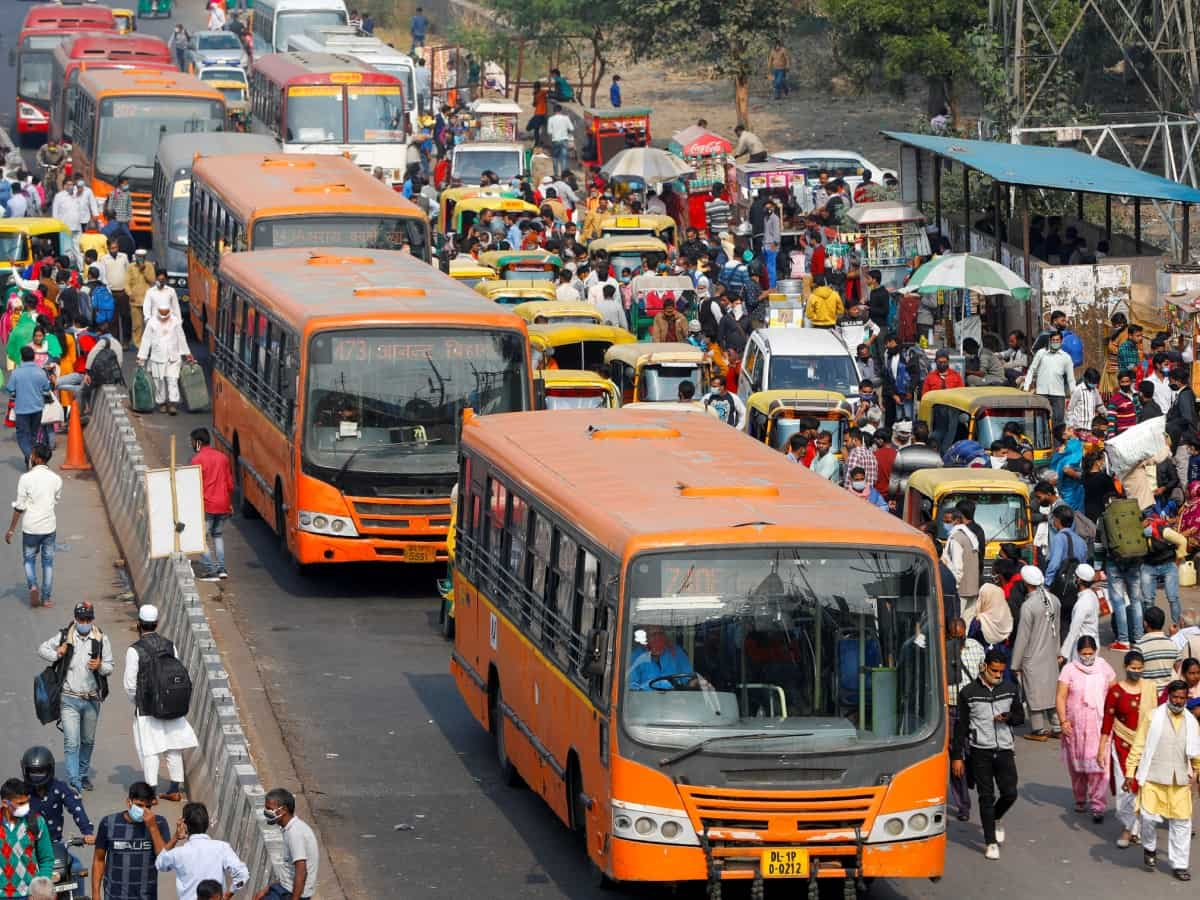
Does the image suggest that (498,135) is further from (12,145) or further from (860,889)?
(860,889)

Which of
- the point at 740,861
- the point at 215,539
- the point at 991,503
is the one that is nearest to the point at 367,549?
the point at 215,539

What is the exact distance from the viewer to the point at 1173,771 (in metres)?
14.3

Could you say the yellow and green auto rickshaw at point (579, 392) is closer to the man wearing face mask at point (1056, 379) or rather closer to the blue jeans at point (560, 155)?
the man wearing face mask at point (1056, 379)

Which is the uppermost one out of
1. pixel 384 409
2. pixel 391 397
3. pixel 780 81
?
pixel 780 81

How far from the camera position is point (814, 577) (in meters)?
12.7

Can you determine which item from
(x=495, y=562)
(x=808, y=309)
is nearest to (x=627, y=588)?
(x=495, y=562)

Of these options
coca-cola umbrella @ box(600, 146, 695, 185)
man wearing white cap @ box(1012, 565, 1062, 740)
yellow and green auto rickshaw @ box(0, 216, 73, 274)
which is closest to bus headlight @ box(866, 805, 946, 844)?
man wearing white cap @ box(1012, 565, 1062, 740)

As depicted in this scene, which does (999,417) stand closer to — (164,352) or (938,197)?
(164,352)

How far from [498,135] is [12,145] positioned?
10559mm

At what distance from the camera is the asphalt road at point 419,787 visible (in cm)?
1402

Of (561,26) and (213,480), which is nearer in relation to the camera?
A: (213,480)

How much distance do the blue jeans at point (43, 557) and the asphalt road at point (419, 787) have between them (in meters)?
1.60

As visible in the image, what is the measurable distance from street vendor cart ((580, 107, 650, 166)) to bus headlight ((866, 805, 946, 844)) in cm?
3529

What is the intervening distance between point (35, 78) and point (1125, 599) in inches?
1535
